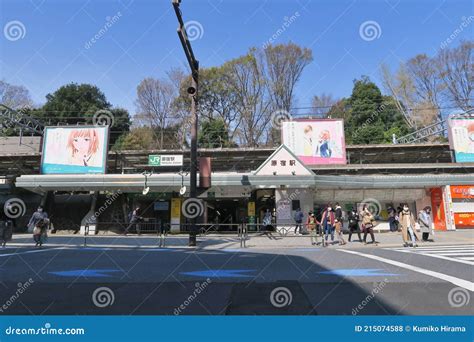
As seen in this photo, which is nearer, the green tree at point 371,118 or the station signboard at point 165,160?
the station signboard at point 165,160

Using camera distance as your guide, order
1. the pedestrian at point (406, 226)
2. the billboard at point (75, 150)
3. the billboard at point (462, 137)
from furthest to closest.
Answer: the billboard at point (462, 137) → the billboard at point (75, 150) → the pedestrian at point (406, 226)

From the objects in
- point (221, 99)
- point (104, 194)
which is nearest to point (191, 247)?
point (104, 194)

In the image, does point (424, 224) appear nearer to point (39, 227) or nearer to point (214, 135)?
point (39, 227)

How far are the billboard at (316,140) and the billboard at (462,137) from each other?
9.26 m

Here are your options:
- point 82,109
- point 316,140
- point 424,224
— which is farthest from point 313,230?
point 82,109

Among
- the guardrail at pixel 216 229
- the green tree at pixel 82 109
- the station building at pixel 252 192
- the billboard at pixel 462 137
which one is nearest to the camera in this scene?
the guardrail at pixel 216 229

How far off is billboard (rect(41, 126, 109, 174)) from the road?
17690 mm

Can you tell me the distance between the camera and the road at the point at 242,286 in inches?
201

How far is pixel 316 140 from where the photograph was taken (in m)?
28.8

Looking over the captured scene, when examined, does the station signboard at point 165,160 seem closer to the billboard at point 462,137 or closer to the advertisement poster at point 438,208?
the advertisement poster at point 438,208

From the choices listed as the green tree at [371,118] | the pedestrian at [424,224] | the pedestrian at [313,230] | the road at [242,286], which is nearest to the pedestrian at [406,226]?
the pedestrian at [424,224]
